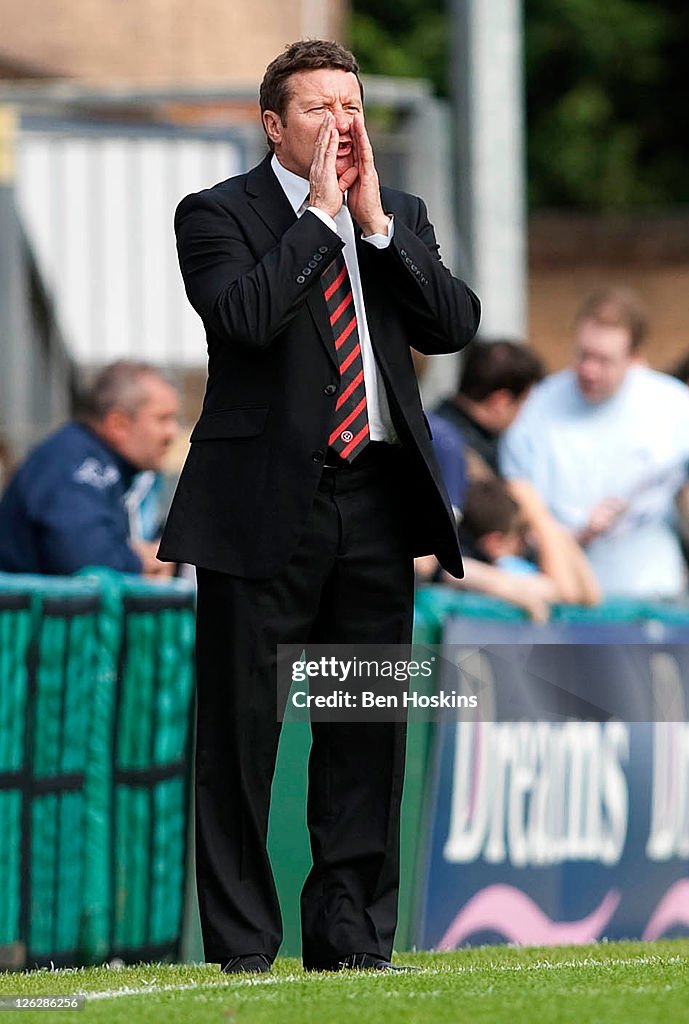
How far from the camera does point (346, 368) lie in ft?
16.1

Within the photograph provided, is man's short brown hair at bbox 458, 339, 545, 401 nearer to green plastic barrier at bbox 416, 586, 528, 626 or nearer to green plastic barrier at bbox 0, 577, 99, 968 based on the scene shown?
green plastic barrier at bbox 416, 586, 528, 626

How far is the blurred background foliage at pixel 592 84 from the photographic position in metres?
27.4

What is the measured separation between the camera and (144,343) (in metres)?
10.1

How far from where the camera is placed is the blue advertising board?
304 inches

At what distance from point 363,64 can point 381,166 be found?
57.0 ft

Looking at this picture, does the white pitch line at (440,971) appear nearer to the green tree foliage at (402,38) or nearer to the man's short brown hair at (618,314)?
the man's short brown hair at (618,314)

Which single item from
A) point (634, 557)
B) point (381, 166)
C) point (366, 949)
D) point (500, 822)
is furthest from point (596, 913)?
point (381, 166)

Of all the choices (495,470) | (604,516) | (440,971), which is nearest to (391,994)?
(440,971)

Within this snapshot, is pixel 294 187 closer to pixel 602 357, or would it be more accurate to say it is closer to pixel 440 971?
pixel 440 971

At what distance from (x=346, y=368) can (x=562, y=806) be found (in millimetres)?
3446

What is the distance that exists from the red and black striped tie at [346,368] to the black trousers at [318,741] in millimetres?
74

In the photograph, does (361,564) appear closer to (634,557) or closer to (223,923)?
(223,923)

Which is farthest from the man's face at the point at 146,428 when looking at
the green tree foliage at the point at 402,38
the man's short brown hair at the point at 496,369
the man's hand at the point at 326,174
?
the green tree foliage at the point at 402,38

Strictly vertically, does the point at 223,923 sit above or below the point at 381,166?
below
